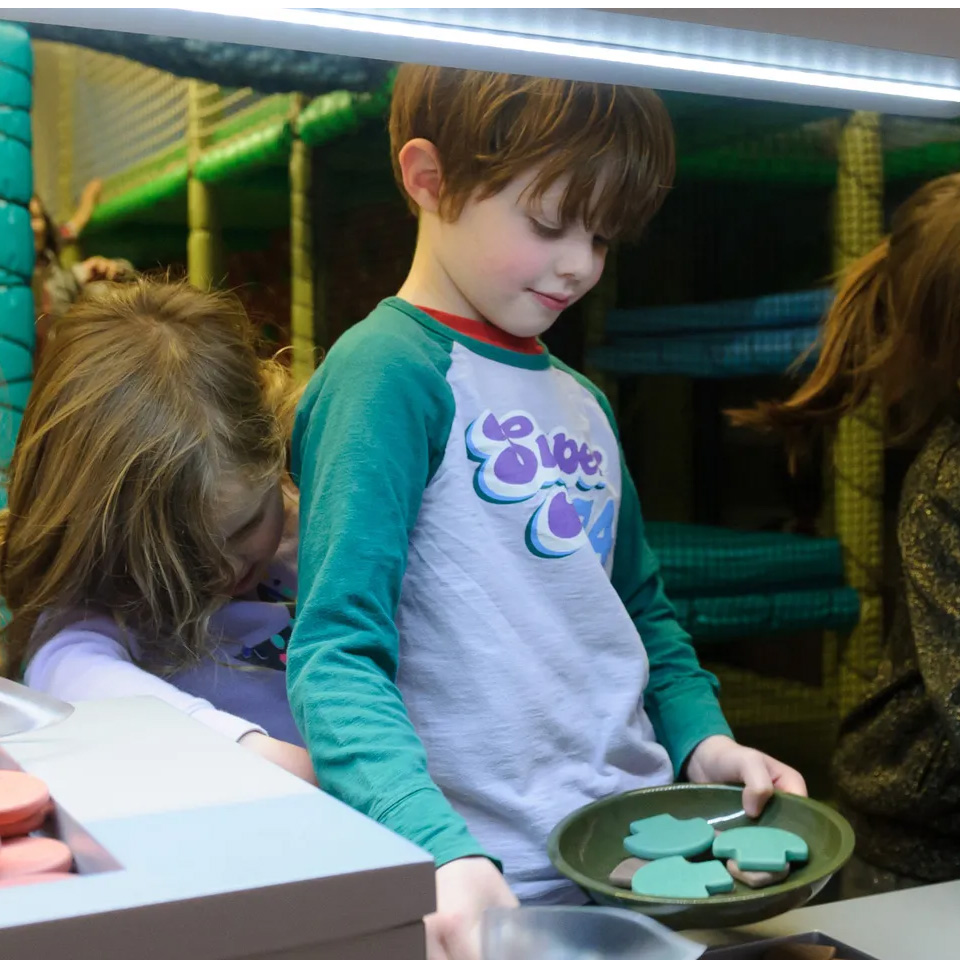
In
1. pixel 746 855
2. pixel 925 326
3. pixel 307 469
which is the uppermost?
pixel 925 326

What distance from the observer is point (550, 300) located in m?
0.90

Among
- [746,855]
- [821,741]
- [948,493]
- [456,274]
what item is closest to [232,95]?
[456,274]

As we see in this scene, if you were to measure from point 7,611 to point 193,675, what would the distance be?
162 millimetres

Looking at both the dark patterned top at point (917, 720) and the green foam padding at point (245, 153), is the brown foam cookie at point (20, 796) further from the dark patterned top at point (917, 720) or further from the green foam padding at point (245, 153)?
the dark patterned top at point (917, 720)

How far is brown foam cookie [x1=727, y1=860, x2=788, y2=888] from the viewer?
2.53 feet

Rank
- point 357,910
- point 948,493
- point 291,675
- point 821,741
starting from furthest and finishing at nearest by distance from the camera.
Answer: point 821,741
point 948,493
point 291,675
point 357,910

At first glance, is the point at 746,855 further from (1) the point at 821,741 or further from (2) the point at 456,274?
(1) the point at 821,741

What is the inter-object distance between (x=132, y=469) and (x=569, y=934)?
0.49 metres

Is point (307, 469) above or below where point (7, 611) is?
above

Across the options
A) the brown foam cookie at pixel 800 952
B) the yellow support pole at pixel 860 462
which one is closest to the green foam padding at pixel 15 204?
the brown foam cookie at pixel 800 952

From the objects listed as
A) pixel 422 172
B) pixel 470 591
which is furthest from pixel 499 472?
pixel 422 172

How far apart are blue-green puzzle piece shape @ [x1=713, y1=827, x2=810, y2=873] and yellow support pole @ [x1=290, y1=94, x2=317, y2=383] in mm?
527

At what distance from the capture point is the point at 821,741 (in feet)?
4.51

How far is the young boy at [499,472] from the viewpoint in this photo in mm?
814
